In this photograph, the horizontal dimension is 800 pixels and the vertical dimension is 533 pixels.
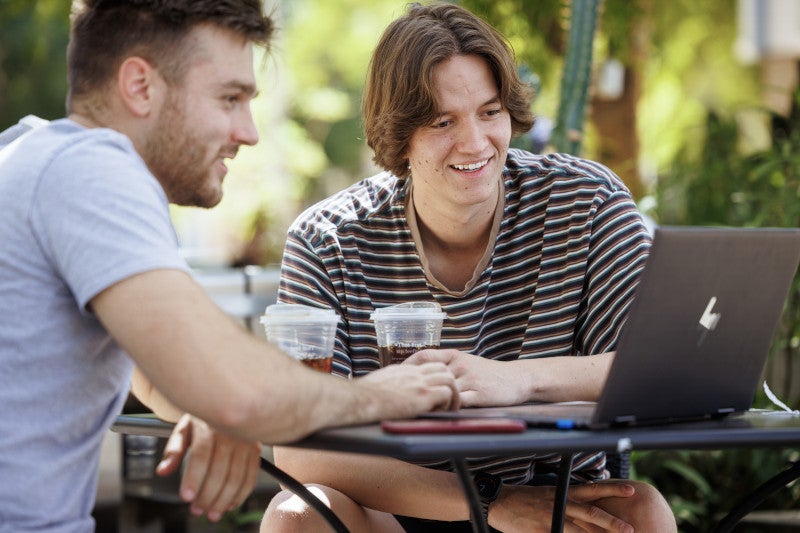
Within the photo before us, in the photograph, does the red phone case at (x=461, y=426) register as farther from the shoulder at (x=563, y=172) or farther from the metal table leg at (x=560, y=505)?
the shoulder at (x=563, y=172)

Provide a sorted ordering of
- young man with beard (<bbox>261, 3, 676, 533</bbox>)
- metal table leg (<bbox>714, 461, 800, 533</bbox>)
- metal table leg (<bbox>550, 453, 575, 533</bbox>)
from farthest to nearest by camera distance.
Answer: young man with beard (<bbox>261, 3, 676, 533</bbox>)
metal table leg (<bbox>550, 453, 575, 533</bbox>)
metal table leg (<bbox>714, 461, 800, 533</bbox>)

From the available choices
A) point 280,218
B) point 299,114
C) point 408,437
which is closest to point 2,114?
point 299,114

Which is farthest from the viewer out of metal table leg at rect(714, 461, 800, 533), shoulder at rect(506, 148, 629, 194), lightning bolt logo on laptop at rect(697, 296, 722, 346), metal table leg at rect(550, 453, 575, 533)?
shoulder at rect(506, 148, 629, 194)

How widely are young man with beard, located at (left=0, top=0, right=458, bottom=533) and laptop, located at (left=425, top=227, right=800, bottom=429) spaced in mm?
279

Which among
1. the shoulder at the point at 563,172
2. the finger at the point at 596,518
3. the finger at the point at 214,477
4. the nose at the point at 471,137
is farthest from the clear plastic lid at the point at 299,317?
the shoulder at the point at 563,172

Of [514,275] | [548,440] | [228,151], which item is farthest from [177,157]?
[514,275]

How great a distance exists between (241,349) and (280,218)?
9873 millimetres

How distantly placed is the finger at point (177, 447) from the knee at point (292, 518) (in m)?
0.53

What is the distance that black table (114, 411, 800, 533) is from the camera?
155 centimetres

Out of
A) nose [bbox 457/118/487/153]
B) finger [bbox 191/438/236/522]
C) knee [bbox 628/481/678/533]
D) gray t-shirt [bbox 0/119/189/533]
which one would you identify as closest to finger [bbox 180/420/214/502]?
Result: finger [bbox 191/438/236/522]

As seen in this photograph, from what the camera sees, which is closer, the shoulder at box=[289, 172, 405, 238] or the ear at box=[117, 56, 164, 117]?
the ear at box=[117, 56, 164, 117]

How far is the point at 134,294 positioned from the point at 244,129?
45cm

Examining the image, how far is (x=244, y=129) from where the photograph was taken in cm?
198

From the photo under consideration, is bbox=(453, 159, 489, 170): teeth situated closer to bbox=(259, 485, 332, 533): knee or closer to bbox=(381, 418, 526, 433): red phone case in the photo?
bbox=(259, 485, 332, 533): knee
